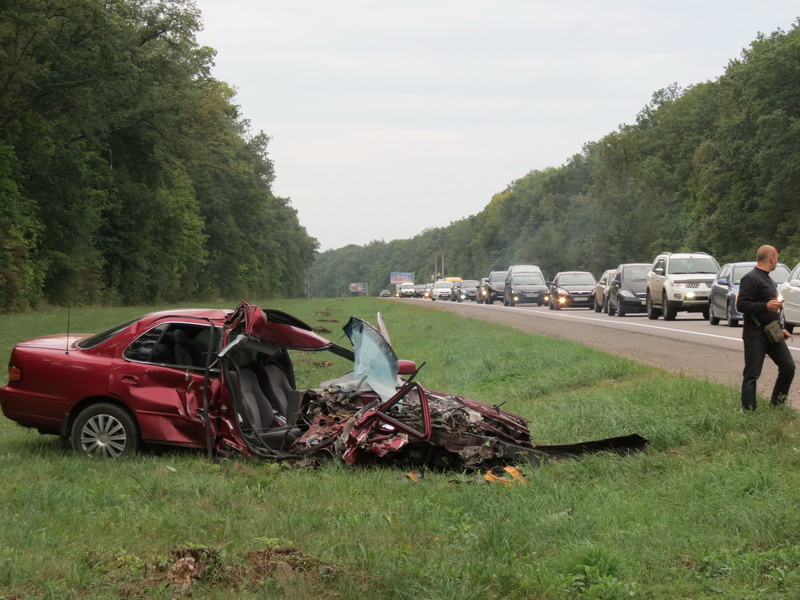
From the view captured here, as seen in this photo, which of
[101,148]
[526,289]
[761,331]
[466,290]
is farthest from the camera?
[466,290]

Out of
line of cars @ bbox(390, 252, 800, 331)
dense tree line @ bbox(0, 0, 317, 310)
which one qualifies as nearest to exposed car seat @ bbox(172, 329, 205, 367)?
line of cars @ bbox(390, 252, 800, 331)

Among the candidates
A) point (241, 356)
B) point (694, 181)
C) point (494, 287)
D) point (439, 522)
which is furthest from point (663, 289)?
point (694, 181)

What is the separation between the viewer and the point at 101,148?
48438 millimetres

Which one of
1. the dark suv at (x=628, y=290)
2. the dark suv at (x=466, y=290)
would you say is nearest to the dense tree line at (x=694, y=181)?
the dark suv at (x=466, y=290)

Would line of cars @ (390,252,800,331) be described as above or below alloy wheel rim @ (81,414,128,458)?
above

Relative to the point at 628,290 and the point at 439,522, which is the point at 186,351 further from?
the point at 628,290

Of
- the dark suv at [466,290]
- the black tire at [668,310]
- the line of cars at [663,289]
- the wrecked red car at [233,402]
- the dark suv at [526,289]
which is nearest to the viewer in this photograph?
the wrecked red car at [233,402]

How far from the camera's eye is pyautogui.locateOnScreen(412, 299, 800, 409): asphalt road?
1430 centimetres

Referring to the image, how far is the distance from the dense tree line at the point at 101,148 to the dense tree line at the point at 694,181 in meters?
30.3

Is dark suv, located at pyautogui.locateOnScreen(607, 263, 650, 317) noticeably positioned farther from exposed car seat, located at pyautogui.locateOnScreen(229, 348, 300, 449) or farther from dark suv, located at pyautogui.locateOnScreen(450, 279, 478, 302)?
dark suv, located at pyautogui.locateOnScreen(450, 279, 478, 302)

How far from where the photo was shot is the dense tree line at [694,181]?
57.3 m

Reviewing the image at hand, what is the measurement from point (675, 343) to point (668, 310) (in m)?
10.3

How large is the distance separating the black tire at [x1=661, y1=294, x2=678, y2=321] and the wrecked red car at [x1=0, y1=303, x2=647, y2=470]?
22.5 metres

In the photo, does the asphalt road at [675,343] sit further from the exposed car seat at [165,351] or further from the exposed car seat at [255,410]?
the exposed car seat at [165,351]
